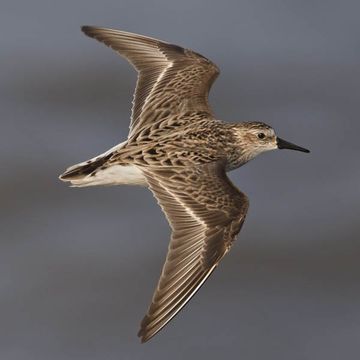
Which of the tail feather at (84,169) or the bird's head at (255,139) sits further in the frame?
the bird's head at (255,139)

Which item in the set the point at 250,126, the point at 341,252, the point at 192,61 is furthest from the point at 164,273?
the point at 341,252

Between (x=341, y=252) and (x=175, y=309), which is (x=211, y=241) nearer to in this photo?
(x=175, y=309)

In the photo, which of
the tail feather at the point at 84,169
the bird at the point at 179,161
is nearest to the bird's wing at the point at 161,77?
the bird at the point at 179,161

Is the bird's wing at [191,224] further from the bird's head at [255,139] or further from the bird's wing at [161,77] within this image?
the bird's wing at [161,77]

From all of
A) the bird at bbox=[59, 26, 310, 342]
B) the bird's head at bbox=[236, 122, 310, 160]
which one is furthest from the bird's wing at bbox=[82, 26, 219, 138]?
the bird's head at bbox=[236, 122, 310, 160]

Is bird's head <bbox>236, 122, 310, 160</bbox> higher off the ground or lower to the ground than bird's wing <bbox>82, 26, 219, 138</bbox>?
lower

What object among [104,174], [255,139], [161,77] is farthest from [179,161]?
[161,77]

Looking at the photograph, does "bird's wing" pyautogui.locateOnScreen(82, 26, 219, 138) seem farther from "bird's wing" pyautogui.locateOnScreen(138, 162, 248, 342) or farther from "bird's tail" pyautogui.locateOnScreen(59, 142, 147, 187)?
"bird's wing" pyautogui.locateOnScreen(138, 162, 248, 342)
